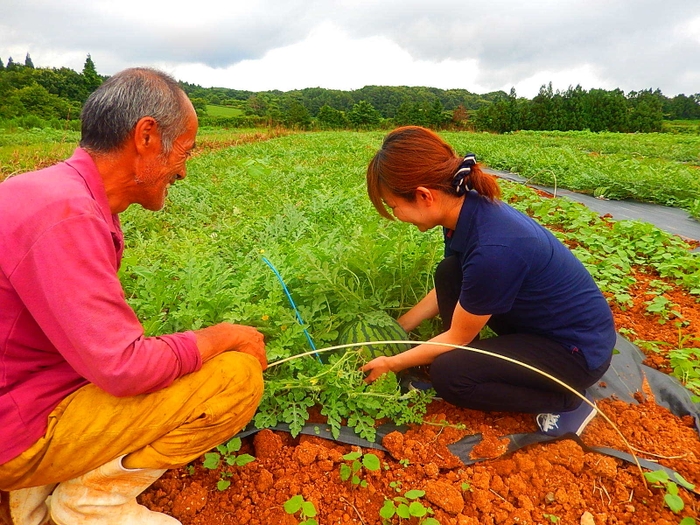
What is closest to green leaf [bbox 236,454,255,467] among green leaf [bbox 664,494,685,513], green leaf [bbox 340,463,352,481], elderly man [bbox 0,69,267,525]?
elderly man [bbox 0,69,267,525]

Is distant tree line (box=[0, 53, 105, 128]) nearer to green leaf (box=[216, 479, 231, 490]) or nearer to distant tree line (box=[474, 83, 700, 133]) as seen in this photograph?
green leaf (box=[216, 479, 231, 490])

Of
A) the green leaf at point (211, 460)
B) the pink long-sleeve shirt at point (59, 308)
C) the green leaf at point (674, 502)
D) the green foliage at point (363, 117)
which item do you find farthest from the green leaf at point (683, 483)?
the green foliage at point (363, 117)

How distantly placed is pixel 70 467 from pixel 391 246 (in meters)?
1.92

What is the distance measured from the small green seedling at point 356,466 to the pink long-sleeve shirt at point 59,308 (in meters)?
0.84

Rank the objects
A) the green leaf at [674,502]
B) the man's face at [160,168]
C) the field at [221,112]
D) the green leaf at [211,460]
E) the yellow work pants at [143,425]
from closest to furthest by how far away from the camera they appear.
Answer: the yellow work pants at [143,425], the man's face at [160,168], the green leaf at [674,502], the green leaf at [211,460], the field at [221,112]

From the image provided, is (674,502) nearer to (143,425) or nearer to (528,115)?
(143,425)

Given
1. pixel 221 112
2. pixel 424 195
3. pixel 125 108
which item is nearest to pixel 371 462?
pixel 424 195

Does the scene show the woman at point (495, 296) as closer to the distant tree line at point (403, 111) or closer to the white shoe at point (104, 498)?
the white shoe at point (104, 498)

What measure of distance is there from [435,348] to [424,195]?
724mm

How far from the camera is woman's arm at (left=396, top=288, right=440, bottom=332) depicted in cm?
262

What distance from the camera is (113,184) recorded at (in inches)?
59.7

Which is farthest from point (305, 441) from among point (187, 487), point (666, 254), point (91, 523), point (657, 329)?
point (666, 254)

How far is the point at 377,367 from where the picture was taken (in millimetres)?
2164

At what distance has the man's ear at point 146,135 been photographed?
1.44 meters
